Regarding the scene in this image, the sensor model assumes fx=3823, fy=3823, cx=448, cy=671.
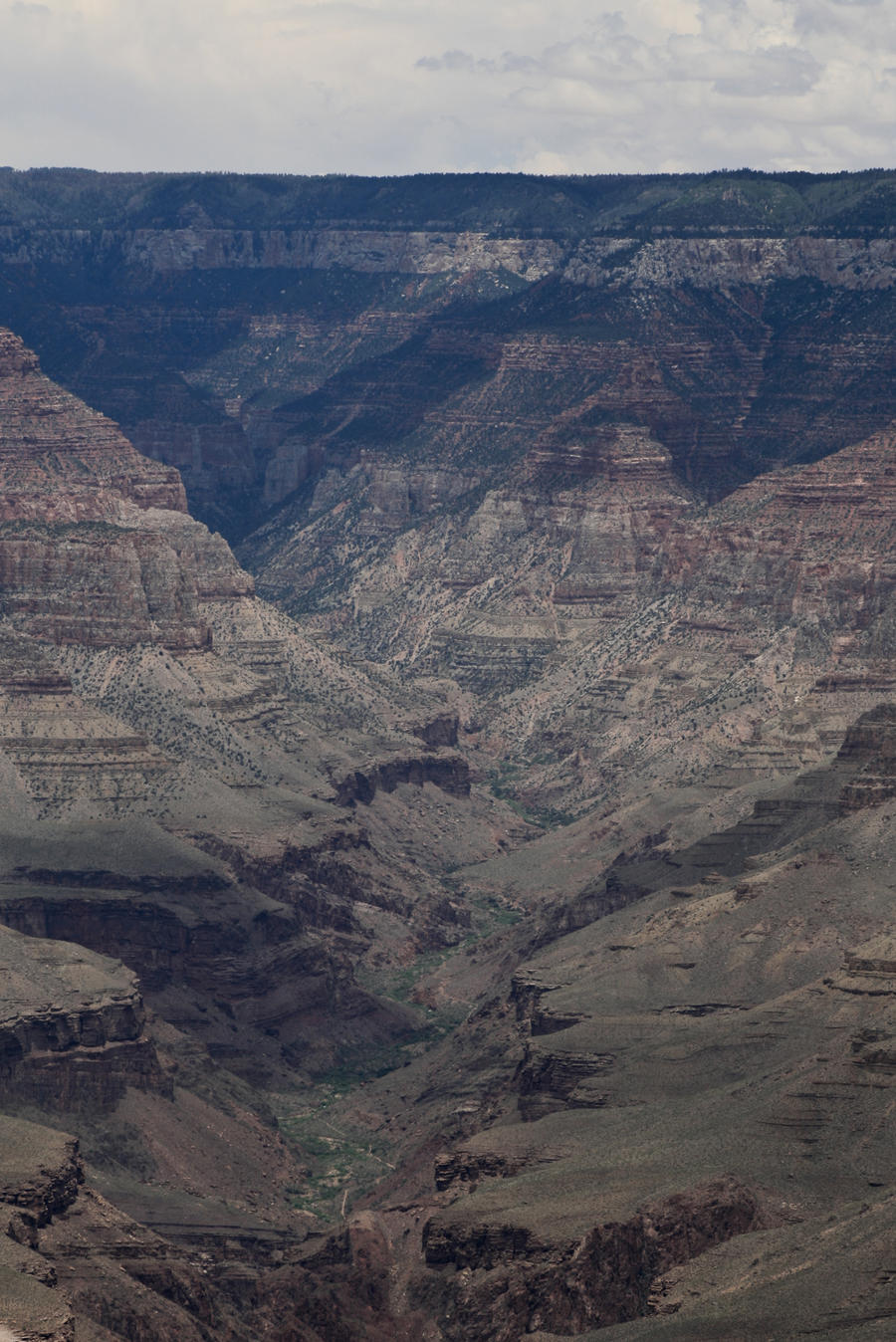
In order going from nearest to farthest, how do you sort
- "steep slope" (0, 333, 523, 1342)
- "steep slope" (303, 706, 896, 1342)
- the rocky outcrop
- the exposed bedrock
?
"steep slope" (303, 706, 896, 1342) < the exposed bedrock < "steep slope" (0, 333, 523, 1342) < the rocky outcrop

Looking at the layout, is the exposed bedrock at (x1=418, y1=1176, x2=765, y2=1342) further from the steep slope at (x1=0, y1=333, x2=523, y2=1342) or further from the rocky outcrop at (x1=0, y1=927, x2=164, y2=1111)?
the rocky outcrop at (x1=0, y1=927, x2=164, y2=1111)

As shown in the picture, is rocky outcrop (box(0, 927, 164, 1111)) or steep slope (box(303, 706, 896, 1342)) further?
rocky outcrop (box(0, 927, 164, 1111))

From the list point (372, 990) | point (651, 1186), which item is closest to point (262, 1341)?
point (651, 1186)

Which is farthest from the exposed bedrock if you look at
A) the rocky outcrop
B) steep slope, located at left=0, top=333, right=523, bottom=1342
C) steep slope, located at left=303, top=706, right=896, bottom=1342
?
the rocky outcrop

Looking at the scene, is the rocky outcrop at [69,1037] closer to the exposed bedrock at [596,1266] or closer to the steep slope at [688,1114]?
the steep slope at [688,1114]

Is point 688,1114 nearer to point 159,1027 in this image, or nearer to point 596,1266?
point 596,1266

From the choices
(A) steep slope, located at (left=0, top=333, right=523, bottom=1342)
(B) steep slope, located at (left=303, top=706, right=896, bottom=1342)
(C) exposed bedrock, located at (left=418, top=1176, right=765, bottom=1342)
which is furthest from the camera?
(A) steep slope, located at (left=0, top=333, right=523, bottom=1342)

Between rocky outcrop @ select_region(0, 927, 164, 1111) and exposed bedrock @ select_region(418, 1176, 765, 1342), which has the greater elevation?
exposed bedrock @ select_region(418, 1176, 765, 1342)

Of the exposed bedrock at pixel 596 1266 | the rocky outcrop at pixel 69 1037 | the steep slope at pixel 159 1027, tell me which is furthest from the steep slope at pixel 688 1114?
the rocky outcrop at pixel 69 1037

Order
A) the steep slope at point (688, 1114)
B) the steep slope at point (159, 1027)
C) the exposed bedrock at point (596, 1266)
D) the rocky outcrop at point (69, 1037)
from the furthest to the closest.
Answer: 1. the rocky outcrop at point (69, 1037)
2. the steep slope at point (159, 1027)
3. the exposed bedrock at point (596, 1266)
4. the steep slope at point (688, 1114)

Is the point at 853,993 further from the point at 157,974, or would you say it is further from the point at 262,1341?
the point at 157,974

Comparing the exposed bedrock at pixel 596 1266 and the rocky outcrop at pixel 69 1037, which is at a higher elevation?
the exposed bedrock at pixel 596 1266

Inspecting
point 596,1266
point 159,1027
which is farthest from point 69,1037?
point 596,1266
